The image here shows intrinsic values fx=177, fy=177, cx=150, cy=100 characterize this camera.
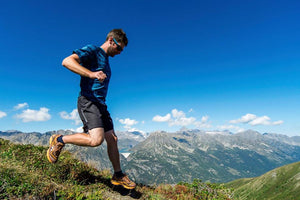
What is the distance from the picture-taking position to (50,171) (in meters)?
5.01

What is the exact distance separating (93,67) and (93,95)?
29.7 inches

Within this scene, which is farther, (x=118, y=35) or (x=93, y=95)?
(x=118, y=35)

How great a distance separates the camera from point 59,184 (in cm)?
431

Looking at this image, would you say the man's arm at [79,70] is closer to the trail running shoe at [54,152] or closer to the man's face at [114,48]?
the man's face at [114,48]

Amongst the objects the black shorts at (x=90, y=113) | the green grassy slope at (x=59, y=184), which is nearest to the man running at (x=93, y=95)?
the black shorts at (x=90, y=113)

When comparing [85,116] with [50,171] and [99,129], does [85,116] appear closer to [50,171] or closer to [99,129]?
[99,129]

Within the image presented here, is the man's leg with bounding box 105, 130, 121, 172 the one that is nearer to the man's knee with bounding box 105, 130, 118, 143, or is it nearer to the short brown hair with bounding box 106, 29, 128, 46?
the man's knee with bounding box 105, 130, 118, 143

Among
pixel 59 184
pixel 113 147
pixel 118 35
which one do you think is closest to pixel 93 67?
pixel 118 35

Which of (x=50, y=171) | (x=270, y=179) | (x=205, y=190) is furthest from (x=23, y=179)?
(x=270, y=179)

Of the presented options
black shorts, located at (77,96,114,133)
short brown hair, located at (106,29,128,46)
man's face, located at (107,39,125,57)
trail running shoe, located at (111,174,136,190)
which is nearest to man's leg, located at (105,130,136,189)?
trail running shoe, located at (111,174,136,190)

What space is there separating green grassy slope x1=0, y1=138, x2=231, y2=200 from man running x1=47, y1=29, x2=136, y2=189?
50cm

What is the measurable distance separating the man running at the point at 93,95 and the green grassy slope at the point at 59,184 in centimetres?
50

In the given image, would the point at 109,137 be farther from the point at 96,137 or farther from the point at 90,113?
the point at 90,113

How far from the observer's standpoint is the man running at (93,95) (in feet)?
13.9
